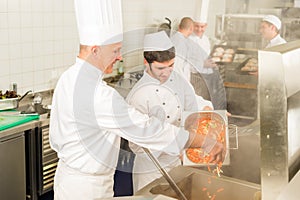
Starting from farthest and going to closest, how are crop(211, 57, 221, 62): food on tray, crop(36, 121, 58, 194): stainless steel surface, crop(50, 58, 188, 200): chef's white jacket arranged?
crop(211, 57, 221, 62): food on tray
crop(36, 121, 58, 194): stainless steel surface
crop(50, 58, 188, 200): chef's white jacket

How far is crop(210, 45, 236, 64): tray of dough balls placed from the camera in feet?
11.5

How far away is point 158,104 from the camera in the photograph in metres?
2.00

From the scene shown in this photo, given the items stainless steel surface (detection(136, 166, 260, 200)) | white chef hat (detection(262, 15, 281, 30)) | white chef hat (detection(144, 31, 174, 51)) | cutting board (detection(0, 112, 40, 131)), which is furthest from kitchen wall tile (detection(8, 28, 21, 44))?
white chef hat (detection(262, 15, 281, 30))

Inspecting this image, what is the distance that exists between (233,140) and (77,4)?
90cm

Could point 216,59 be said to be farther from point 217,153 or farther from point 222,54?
point 217,153

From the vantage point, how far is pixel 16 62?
2684mm

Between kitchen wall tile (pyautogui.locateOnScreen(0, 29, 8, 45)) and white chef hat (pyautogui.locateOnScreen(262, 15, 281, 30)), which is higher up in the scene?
white chef hat (pyautogui.locateOnScreen(262, 15, 281, 30))

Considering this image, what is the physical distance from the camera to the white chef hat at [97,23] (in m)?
1.78

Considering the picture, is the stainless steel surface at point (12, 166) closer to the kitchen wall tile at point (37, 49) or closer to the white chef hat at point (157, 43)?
the kitchen wall tile at point (37, 49)

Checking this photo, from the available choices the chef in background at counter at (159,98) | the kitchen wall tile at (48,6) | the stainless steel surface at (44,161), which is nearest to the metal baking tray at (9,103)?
the stainless steel surface at (44,161)

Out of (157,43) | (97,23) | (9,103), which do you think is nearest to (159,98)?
(157,43)

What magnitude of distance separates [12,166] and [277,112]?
83.4 inches

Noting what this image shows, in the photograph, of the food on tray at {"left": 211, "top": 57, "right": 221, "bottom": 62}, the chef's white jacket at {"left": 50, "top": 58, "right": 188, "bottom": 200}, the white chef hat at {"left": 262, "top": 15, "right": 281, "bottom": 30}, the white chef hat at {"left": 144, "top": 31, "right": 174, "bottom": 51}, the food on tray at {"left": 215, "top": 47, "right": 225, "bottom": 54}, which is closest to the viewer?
the chef's white jacket at {"left": 50, "top": 58, "right": 188, "bottom": 200}

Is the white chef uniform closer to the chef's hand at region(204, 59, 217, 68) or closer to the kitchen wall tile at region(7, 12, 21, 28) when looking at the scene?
the kitchen wall tile at region(7, 12, 21, 28)
